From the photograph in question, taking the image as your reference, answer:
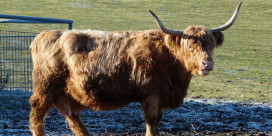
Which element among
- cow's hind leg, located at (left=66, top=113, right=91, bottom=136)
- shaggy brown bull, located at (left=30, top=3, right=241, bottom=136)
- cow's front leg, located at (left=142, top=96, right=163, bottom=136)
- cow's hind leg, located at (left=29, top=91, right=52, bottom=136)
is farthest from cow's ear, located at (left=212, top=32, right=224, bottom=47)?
cow's hind leg, located at (left=29, top=91, right=52, bottom=136)

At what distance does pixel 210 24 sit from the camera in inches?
1062

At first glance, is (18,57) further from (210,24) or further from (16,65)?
(210,24)

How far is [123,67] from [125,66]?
1.1 inches

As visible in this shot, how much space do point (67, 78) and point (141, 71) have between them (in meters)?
0.95

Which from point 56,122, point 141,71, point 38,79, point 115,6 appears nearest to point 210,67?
point 141,71

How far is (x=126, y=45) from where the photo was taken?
5.09m

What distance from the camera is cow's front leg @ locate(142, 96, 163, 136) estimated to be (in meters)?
4.93

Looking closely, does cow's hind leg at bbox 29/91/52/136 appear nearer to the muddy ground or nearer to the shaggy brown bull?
the shaggy brown bull

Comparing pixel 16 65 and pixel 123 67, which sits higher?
pixel 123 67

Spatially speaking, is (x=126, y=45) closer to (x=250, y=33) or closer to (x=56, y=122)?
(x=56, y=122)

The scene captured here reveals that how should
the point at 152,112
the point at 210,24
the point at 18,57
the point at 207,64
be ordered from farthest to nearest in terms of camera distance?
the point at 210,24 < the point at 18,57 < the point at 152,112 < the point at 207,64

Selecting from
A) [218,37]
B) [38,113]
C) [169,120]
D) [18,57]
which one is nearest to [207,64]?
[218,37]

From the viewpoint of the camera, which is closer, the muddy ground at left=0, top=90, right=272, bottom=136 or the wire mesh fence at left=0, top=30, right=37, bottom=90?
the muddy ground at left=0, top=90, right=272, bottom=136

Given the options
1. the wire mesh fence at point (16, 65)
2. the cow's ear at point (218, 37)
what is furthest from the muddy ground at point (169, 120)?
the cow's ear at point (218, 37)
